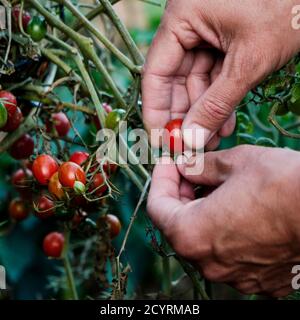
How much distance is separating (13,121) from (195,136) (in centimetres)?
30

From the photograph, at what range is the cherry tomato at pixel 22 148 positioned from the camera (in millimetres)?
1102

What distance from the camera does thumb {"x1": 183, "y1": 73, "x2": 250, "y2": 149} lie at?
0.90m

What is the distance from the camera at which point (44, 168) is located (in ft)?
3.05

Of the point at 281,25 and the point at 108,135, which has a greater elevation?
the point at 281,25

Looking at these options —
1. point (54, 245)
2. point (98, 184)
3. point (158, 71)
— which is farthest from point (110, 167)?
point (54, 245)

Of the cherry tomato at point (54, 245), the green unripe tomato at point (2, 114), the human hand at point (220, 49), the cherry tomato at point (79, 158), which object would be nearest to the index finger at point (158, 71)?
the human hand at point (220, 49)

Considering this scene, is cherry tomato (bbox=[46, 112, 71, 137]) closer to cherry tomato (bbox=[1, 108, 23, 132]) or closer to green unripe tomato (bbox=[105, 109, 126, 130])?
Answer: cherry tomato (bbox=[1, 108, 23, 132])

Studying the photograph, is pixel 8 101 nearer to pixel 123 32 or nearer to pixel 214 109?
pixel 123 32

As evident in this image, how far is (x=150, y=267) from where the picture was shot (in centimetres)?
192

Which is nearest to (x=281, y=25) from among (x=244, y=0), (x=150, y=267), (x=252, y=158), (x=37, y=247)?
(x=244, y=0)

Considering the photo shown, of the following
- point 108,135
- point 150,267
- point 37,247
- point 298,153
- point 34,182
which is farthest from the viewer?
point 150,267

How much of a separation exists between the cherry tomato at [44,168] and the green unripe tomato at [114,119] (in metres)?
0.10
